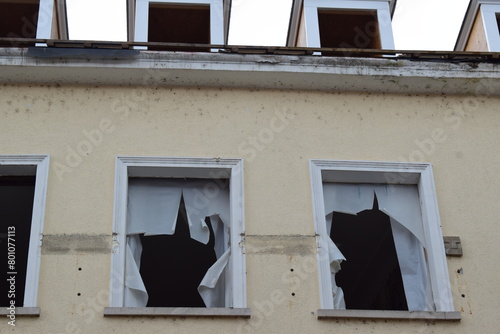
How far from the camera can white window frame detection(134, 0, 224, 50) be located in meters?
12.2

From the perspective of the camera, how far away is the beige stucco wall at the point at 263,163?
9516 mm

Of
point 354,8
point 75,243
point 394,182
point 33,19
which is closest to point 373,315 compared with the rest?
point 394,182

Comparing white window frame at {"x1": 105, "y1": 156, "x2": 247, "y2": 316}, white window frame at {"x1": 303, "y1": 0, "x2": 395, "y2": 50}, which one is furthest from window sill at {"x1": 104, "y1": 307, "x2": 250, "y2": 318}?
white window frame at {"x1": 303, "y1": 0, "x2": 395, "y2": 50}

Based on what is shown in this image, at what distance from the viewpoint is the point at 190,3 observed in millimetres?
12547

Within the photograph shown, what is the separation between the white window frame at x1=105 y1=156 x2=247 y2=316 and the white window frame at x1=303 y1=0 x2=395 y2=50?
294 cm

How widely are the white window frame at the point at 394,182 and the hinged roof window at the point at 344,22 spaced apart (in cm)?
241

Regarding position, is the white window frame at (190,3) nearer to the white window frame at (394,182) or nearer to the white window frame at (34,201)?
the white window frame at (34,201)

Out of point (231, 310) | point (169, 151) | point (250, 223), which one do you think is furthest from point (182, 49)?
point (231, 310)

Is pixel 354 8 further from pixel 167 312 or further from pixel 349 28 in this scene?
pixel 167 312

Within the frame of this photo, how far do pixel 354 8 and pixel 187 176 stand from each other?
13.0 feet

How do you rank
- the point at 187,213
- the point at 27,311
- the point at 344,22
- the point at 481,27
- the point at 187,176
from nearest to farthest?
1. the point at 27,311
2. the point at 187,213
3. the point at 187,176
4. the point at 481,27
5. the point at 344,22

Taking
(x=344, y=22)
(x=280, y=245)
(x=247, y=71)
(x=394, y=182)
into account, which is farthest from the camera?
(x=344, y=22)

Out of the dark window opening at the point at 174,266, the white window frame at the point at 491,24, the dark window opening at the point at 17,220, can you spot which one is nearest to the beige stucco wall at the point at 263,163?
the dark window opening at the point at 17,220

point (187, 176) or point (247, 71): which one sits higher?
point (247, 71)
